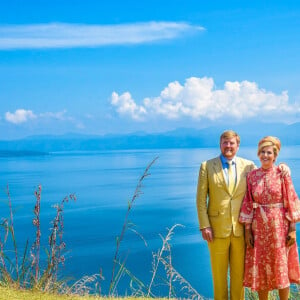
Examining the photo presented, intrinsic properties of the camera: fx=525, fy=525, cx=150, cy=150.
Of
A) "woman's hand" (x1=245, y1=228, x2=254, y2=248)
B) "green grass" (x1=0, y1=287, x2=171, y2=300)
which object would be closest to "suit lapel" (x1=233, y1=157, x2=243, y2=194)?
"woman's hand" (x1=245, y1=228, x2=254, y2=248)

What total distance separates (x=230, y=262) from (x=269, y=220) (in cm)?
52

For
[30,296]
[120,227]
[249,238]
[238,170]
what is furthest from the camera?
[120,227]

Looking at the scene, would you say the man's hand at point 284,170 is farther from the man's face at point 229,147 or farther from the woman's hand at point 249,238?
the woman's hand at point 249,238

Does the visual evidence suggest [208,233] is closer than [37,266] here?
Yes

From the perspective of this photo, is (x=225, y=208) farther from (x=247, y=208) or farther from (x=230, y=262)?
(x=230, y=262)

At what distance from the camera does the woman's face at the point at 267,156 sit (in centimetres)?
409

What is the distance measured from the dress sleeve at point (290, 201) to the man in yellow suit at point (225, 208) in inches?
12.9

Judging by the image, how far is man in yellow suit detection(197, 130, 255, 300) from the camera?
4.23 meters

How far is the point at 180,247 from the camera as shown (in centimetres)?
2617

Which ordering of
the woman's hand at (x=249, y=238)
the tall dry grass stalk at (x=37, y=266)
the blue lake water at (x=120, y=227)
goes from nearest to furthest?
the woman's hand at (x=249, y=238) < the tall dry grass stalk at (x=37, y=266) < the blue lake water at (x=120, y=227)

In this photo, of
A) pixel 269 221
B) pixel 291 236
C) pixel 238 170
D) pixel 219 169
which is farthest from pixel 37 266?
pixel 291 236

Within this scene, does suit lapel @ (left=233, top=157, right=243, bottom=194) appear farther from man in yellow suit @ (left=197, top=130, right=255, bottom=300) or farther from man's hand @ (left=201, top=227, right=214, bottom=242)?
man's hand @ (left=201, top=227, right=214, bottom=242)

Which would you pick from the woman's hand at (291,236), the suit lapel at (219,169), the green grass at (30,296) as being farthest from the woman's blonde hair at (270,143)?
the green grass at (30,296)

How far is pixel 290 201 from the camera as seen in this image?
4.09 m
